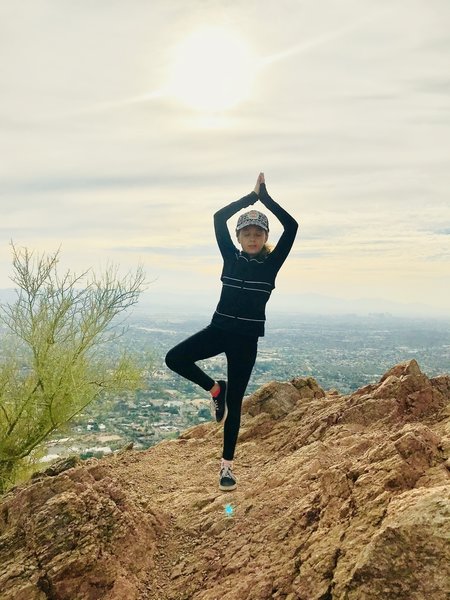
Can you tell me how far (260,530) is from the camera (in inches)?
189

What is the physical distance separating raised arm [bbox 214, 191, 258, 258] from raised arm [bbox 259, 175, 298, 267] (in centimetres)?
13

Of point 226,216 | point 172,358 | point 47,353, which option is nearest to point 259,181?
point 226,216

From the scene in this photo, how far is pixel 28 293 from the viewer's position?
11211 mm

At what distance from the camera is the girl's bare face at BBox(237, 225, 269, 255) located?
5.52 metres

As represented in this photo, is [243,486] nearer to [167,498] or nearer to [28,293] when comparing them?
[167,498]

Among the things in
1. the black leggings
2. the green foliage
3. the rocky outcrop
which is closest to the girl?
the black leggings

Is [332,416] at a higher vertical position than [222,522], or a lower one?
higher

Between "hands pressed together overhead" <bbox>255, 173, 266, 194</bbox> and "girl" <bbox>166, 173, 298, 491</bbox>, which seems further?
"hands pressed together overhead" <bbox>255, 173, 266, 194</bbox>

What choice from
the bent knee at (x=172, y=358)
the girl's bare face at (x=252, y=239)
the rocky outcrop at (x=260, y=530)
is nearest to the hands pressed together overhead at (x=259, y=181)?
the girl's bare face at (x=252, y=239)

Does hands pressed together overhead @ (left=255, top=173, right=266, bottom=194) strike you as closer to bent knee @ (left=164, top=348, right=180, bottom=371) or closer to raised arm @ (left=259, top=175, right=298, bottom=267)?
raised arm @ (left=259, top=175, right=298, bottom=267)

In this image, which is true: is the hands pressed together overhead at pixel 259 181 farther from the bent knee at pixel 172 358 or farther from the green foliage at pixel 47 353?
the green foliage at pixel 47 353

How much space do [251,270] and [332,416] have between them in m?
4.08

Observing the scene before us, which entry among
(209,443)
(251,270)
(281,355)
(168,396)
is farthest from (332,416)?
(281,355)

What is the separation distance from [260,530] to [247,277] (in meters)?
2.73
